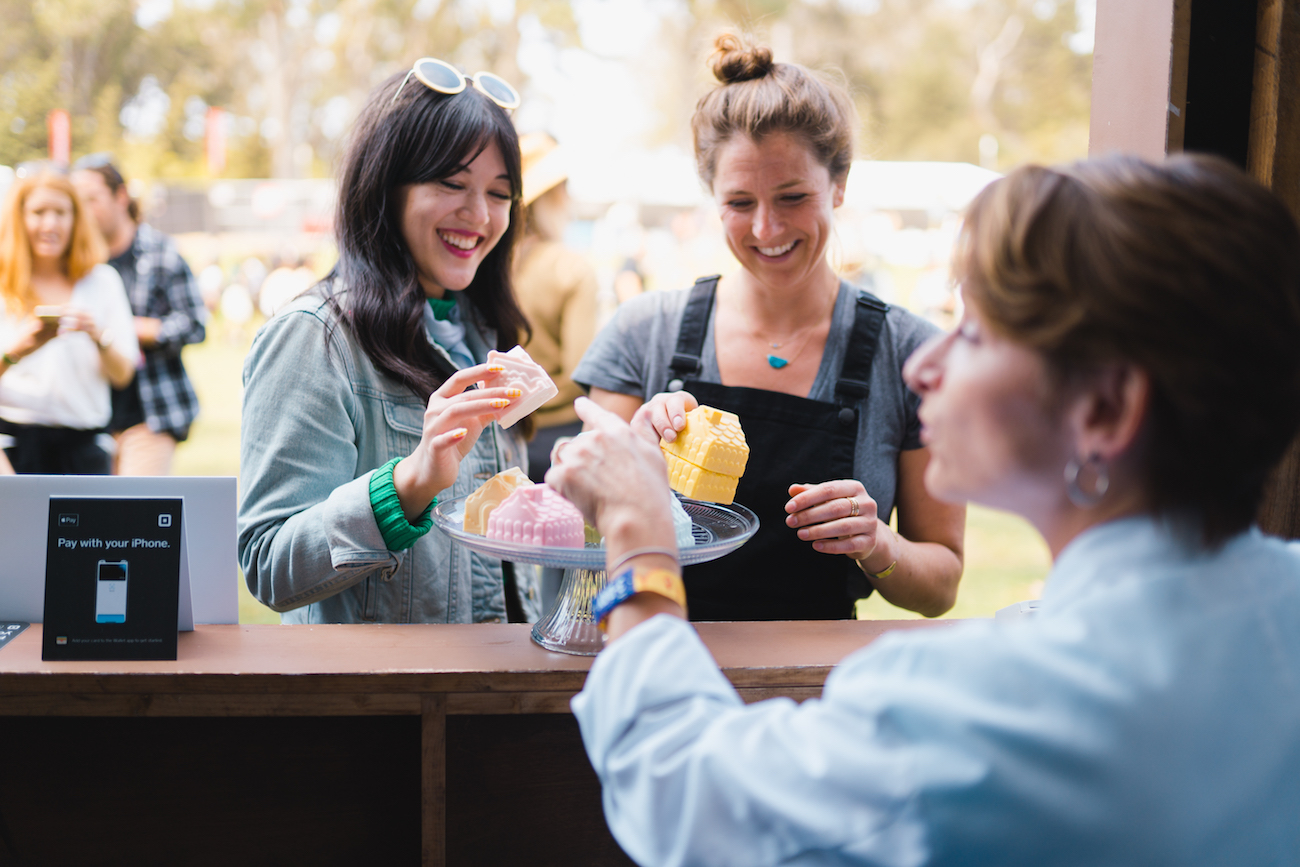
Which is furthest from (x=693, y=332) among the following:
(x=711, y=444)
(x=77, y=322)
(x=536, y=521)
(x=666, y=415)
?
(x=77, y=322)

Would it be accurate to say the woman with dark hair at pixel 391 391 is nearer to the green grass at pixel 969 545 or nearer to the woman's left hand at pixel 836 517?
the woman's left hand at pixel 836 517

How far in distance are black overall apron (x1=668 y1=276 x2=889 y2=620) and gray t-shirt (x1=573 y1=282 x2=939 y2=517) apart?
0.04 m

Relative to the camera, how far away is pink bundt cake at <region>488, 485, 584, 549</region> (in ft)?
5.67

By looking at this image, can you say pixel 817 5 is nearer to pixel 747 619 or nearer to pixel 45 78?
pixel 45 78

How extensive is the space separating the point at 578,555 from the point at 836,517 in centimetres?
64

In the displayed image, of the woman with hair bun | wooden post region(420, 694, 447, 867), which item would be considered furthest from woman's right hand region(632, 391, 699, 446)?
wooden post region(420, 694, 447, 867)

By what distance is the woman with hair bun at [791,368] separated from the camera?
2.34 meters

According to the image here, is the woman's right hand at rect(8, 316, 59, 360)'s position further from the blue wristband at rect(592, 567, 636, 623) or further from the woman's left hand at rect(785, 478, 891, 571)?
the blue wristband at rect(592, 567, 636, 623)

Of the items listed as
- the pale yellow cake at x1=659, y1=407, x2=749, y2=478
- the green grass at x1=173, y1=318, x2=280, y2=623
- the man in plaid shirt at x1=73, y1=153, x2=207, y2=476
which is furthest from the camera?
the green grass at x1=173, y1=318, x2=280, y2=623

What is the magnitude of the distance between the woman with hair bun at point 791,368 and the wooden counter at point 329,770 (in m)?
0.52

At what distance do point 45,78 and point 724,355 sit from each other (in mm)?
22538

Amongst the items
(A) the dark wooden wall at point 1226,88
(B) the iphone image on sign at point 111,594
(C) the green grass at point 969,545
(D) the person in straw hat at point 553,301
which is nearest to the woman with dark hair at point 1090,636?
(B) the iphone image on sign at point 111,594

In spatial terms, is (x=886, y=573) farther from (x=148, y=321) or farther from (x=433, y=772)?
(x=148, y=321)

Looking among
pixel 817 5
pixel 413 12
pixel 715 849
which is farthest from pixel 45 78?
pixel 715 849
